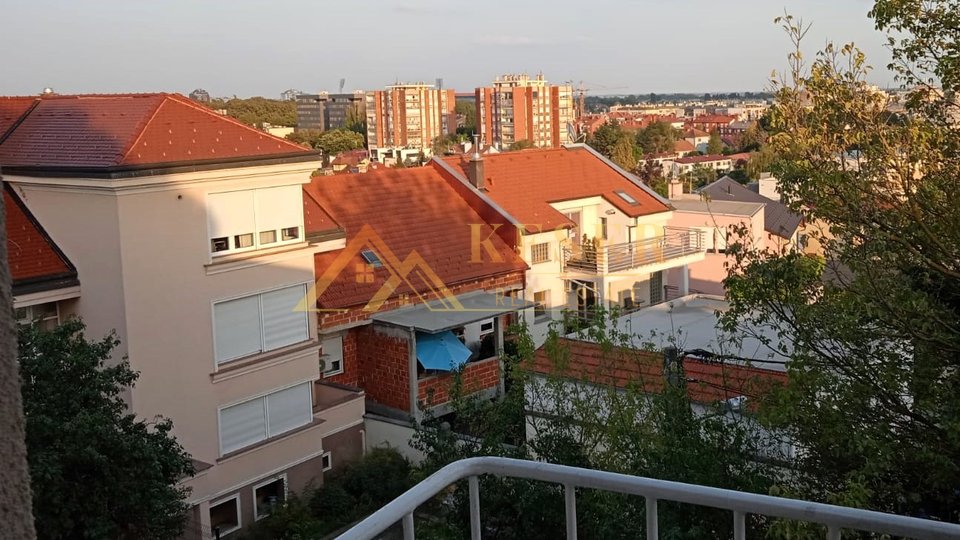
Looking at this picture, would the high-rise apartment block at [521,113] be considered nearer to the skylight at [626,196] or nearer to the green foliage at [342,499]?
the skylight at [626,196]

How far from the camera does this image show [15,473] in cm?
232

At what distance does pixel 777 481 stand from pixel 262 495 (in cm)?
1099

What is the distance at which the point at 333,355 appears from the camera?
19625 mm

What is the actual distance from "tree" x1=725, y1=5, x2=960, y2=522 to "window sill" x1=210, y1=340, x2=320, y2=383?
10.2m

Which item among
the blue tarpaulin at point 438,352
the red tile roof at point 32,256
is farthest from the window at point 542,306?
the red tile roof at point 32,256

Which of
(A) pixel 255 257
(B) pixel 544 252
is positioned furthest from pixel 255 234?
(B) pixel 544 252

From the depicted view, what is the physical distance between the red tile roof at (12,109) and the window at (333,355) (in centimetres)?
719

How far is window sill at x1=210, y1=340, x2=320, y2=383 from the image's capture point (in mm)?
15930

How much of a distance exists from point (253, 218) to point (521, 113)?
128 meters

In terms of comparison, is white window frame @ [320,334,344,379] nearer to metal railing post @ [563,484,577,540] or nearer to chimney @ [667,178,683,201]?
metal railing post @ [563,484,577,540]

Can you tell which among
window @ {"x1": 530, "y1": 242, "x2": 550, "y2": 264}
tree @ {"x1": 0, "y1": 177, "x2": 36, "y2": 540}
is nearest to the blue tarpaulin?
window @ {"x1": 530, "y1": 242, "x2": 550, "y2": 264}

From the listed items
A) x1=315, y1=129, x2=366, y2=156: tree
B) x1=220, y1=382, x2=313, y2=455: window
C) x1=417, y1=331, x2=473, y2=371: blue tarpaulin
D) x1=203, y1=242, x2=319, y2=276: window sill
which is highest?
x1=315, y1=129, x2=366, y2=156: tree

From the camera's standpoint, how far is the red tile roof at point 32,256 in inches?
564

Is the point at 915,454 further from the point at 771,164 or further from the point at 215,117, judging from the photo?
the point at 215,117
